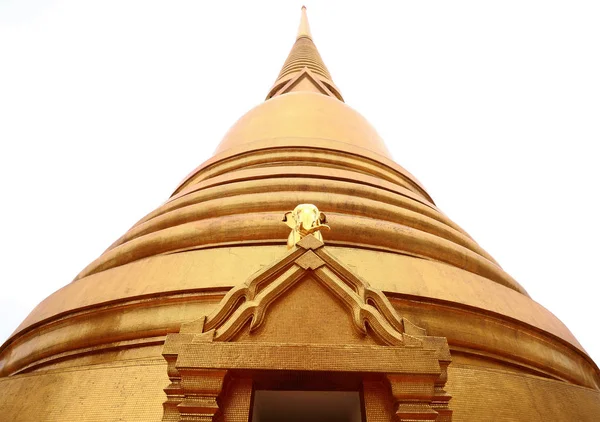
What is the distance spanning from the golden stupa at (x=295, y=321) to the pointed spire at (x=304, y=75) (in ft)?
20.2

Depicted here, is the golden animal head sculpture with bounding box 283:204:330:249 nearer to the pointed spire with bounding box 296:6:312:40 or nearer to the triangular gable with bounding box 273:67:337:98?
the triangular gable with bounding box 273:67:337:98

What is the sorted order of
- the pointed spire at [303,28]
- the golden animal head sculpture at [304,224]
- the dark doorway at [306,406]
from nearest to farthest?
the dark doorway at [306,406]
the golden animal head sculpture at [304,224]
the pointed spire at [303,28]

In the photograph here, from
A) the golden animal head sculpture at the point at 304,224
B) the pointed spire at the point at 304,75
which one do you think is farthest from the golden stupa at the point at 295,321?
the pointed spire at the point at 304,75

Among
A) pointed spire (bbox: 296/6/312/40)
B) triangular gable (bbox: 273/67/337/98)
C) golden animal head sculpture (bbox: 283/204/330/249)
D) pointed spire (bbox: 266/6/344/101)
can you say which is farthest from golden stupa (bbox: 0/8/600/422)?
pointed spire (bbox: 296/6/312/40)

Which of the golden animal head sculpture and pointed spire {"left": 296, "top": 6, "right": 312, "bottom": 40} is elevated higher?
pointed spire {"left": 296, "top": 6, "right": 312, "bottom": 40}

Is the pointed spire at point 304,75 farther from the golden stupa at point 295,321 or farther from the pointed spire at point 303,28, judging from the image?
the golden stupa at point 295,321

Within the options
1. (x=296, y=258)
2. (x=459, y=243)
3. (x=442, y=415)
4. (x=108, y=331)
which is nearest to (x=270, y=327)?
(x=296, y=258)

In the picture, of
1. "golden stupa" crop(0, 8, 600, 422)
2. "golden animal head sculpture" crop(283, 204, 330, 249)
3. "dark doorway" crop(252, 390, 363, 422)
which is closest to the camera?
"golden stupa" crop(0, 8, 600, 422)

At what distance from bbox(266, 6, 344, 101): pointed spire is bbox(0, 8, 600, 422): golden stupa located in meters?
6.15

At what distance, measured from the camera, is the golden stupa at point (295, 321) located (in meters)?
2.55

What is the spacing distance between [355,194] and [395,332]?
10.5 feet

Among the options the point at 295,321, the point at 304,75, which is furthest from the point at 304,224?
the point at 304,75

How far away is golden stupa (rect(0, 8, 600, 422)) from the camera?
2.55m

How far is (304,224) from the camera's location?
360cm
